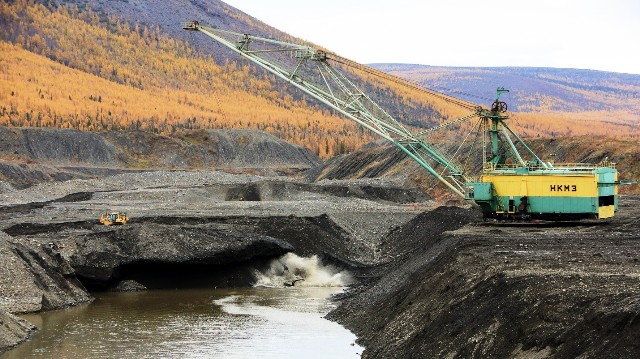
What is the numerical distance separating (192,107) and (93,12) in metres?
30.3

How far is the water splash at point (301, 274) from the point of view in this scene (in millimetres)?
42438

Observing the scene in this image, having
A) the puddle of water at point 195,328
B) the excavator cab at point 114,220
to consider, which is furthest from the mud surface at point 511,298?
the excavator cab at point 114,220

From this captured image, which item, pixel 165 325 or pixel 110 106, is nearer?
pixel 165 325

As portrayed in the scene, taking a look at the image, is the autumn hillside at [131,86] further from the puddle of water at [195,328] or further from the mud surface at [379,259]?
the puddle of water at [195,328]

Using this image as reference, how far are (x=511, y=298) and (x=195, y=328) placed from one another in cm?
1380

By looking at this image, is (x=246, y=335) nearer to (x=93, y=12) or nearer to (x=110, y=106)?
(x=110, y=106)

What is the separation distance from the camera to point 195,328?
31.3m

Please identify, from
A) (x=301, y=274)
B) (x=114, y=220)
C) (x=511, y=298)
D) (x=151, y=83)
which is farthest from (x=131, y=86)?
(x=511, y=298)

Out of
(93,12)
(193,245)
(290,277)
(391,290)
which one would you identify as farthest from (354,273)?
(93,12)

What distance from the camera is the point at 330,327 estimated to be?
3045cm

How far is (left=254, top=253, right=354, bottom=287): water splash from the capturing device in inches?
1671

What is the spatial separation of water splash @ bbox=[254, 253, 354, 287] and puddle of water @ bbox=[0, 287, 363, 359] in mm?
1826

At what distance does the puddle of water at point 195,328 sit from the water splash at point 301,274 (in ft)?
5.99

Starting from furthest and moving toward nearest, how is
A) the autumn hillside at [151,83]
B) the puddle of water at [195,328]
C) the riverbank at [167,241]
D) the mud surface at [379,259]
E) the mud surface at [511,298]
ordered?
the autumn hillside at [151,83] → the riverbank at [167,241] → the puddle of water at [195,328] → the mud surface at [379,259] → the mud surface at [511,298]
